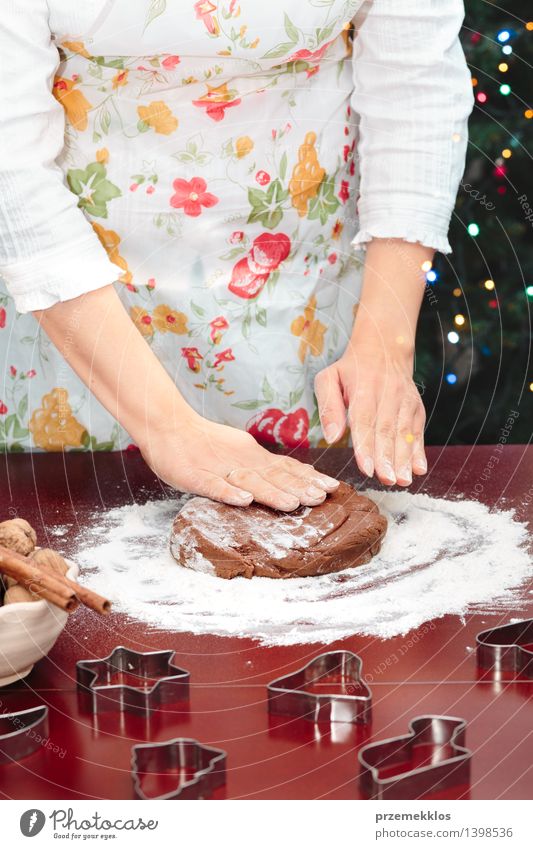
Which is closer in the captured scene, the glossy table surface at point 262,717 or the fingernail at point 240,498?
the glossy table surface at point 262,717

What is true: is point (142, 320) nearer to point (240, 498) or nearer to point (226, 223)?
point (226, 223)

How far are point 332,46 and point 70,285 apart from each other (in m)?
0.52

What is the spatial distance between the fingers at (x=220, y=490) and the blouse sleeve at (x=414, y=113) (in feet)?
1.39

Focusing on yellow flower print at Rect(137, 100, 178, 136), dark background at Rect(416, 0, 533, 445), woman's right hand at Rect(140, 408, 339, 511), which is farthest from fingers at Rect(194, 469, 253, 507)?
dark background at Rect(416, 0, 533, 445)

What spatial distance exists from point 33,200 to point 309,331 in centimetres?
47

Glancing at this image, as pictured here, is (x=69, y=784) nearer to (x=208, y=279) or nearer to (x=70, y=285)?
(x=70, y=285)

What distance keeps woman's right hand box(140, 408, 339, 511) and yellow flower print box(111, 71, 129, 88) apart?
423 mm

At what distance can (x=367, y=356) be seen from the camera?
1.29 m

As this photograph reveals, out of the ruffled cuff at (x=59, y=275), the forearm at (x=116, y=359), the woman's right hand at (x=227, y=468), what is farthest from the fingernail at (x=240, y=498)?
the ruffled cuff at (x=59, y=275)

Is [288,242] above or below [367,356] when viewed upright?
above

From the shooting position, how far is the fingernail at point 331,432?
117 centimetres

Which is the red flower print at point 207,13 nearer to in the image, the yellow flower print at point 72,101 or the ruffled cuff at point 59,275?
the yellow flower print at point 72,101
